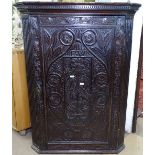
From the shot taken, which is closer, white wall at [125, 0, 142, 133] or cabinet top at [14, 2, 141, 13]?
cabinet top at [14, 2, 141, 13]

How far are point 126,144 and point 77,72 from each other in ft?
3.05

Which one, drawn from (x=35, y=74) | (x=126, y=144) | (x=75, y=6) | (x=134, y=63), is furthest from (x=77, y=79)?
(x=126, y=144)

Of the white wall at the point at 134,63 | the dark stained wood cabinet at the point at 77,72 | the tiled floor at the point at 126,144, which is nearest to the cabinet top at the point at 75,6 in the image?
the dark stained wood cabinet at the point at 77,72

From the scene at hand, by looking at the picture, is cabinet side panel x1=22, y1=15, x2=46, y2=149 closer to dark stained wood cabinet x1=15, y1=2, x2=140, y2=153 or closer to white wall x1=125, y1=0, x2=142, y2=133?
dark stained wood cabinet x1=15, y1=2, x2=140, y2=153

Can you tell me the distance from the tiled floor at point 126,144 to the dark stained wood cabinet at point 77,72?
0.32 ft

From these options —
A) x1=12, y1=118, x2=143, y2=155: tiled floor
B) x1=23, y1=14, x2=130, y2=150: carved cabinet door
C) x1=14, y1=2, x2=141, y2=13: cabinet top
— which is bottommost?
x1=12, y1=118, x2=143, y2=155: tiled floor

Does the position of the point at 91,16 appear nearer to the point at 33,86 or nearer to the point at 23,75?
the point at 33,86

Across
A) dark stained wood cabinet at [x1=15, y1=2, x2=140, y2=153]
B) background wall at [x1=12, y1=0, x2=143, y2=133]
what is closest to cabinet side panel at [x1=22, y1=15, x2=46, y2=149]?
dark stained wood cabinet at [x1=15, y1=2, x2=140, y2=153]

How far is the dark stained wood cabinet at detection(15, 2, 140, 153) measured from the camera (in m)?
1.71

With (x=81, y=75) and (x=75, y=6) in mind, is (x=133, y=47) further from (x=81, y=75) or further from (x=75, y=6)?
(x=75, y=6)

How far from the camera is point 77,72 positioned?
5.98 feet

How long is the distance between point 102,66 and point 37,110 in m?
0.69

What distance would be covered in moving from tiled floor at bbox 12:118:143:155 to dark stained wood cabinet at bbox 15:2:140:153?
10 centimetres

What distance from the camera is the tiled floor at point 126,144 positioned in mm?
2047
